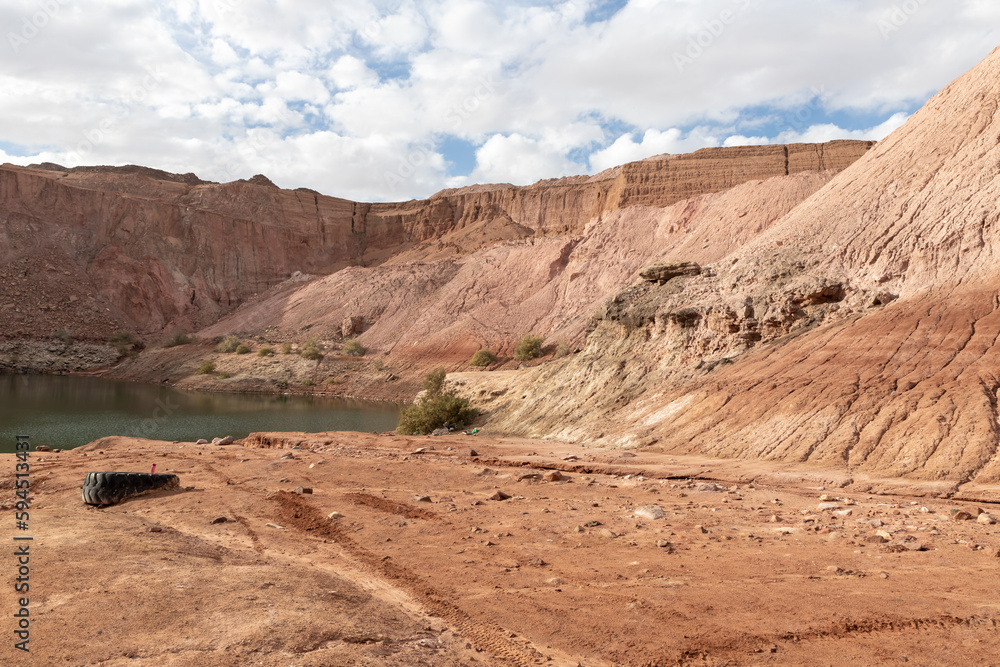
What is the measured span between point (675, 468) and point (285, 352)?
4043 centimetres

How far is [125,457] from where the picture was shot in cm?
1525

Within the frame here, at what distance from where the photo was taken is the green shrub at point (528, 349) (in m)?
39.0

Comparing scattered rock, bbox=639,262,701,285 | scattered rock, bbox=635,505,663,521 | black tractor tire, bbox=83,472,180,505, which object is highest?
scattered rock, bbox=639,262,701,285

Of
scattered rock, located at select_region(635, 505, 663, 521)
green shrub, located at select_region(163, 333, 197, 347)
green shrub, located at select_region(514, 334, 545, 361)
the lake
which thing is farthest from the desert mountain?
green shrub, located at select_region(163, 333, 197, 347)

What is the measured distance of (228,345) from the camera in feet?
169

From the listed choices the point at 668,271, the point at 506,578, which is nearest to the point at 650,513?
the point at 506,578

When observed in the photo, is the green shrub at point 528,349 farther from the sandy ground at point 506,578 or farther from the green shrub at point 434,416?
the sandy ground at point 506,578

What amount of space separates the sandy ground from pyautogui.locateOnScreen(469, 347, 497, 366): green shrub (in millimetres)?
29384

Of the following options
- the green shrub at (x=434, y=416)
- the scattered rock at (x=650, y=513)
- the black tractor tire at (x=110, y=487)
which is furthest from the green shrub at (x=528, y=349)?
the scattered rock at (x=650, y=513)

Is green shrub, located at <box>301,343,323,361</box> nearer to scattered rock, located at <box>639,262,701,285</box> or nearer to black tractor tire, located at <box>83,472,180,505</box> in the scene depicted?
scattered rock, located at <box>639,262,701,285</box>

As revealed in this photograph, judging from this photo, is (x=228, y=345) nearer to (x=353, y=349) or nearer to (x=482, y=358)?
(x=353, y=349)

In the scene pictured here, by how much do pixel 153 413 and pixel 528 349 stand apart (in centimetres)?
1965

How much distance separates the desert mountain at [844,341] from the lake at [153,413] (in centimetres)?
847

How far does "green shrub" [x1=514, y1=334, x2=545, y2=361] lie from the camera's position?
39.0 m
